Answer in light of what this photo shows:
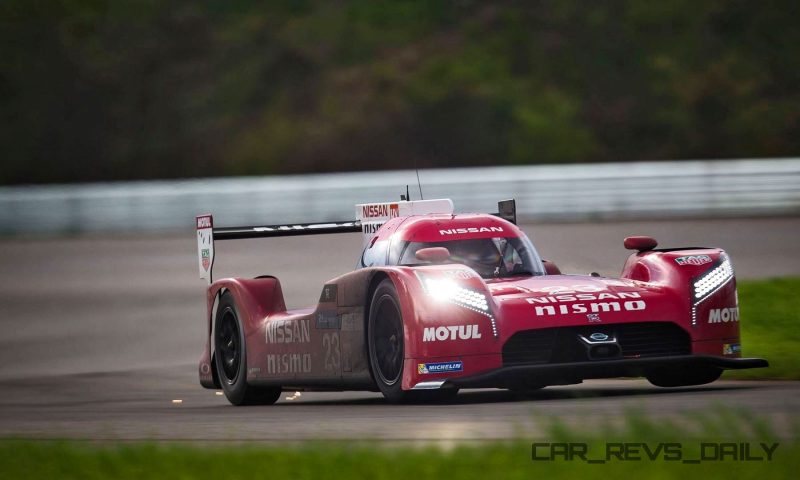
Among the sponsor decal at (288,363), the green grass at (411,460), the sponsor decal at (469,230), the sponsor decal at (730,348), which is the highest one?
the sponsor decal at (469,230)

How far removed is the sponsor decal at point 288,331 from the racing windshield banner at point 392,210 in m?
1.03

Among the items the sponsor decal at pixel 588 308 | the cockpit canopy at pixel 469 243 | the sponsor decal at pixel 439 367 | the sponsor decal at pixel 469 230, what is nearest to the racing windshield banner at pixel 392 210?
the cockpit canopy at pixel 469 243

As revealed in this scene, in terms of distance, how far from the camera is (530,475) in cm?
475

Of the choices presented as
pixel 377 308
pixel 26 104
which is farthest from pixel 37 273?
pixel 26 104

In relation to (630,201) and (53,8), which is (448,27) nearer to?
(53,8)

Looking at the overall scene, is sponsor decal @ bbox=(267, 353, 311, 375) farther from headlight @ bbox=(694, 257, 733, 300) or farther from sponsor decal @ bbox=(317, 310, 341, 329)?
headlight @ bbox=(694, 257, 733, 300)

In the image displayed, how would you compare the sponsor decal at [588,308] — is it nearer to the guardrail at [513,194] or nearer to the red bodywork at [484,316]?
the red bodywork at [484,316]

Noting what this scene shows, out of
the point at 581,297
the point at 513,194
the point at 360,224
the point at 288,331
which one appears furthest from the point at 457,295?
the point at 513,194

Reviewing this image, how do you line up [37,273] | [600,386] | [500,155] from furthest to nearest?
[500,155]
[37,273]
[600,386]

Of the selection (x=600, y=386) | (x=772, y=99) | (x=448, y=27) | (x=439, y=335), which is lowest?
(x=600, y=386)

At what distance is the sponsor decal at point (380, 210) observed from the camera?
10914mm

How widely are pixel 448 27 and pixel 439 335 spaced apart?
3475cm

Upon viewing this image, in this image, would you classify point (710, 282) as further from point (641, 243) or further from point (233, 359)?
point (233, 359)

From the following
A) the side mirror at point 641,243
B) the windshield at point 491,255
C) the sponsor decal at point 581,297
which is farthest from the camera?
the windshield at point 491,255
